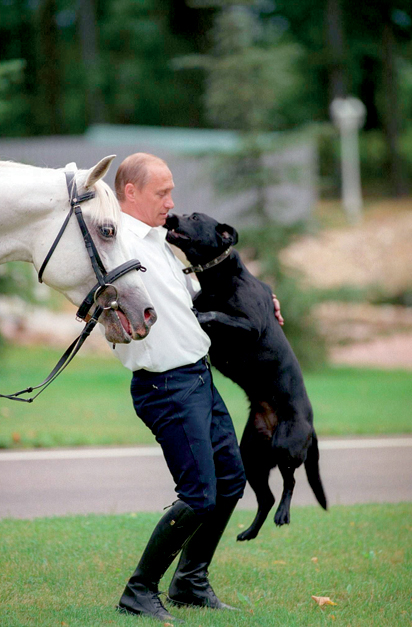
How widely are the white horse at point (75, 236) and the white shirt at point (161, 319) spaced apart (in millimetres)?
289

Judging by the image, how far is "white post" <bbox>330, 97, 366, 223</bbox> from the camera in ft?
92.5

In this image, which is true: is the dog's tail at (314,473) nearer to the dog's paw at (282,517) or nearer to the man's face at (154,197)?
the dog's paw at (282,517)

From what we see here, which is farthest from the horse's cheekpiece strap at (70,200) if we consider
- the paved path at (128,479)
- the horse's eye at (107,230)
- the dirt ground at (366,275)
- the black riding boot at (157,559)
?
the dirt ground at (366,275)

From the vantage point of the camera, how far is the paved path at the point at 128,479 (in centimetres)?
611

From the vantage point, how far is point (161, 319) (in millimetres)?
3617

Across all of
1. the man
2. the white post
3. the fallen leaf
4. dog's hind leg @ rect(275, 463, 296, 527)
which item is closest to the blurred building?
the white post

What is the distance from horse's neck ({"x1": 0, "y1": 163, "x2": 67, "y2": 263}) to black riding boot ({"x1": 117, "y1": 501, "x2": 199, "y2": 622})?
1.39m

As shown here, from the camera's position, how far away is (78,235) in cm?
327

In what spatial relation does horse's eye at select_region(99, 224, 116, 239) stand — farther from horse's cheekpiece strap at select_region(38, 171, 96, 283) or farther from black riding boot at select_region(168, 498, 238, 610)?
black riding boot at select_region(168, 498, 238, 610)

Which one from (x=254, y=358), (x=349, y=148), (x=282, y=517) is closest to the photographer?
(x=282, y=517)

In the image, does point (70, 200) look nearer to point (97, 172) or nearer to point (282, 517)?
point (97, 172)

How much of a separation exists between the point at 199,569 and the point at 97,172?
2102 mm

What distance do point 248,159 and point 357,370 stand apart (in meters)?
4.63

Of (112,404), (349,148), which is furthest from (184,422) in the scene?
(349,148)
